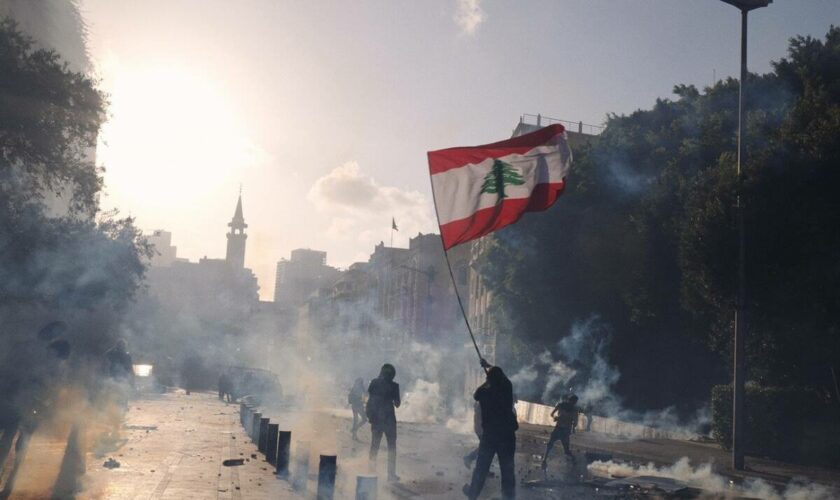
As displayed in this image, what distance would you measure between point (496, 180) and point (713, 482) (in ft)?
24.6

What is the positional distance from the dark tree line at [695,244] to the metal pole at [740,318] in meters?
0.85

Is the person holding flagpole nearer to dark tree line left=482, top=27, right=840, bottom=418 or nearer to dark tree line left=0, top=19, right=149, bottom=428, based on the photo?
dark tree line left=0, top=19, right=149, bottom=428

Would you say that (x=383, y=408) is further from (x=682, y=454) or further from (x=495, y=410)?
(x=682, y=454)

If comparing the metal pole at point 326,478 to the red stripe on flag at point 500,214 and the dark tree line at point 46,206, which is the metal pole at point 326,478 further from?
the dark tree line at point 46,206

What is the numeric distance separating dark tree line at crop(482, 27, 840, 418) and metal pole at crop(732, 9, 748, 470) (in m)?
0.85

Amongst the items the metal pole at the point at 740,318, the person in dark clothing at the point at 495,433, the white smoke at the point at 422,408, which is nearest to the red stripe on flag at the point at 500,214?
the person in dark clothing at the point at 495,433

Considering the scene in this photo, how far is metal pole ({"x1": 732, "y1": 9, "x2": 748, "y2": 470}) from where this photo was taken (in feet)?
57.9

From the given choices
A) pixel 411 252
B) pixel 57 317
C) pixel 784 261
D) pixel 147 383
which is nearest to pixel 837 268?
pixel 784 261

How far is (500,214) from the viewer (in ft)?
40.6

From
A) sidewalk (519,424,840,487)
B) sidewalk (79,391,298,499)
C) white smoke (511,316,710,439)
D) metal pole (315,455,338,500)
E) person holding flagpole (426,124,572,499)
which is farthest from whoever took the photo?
white smoke (511,316,710,439)

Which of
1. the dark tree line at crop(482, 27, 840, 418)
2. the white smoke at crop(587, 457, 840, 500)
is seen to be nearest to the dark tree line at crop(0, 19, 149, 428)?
the white smoke at crop(587, 457, 840, 500)

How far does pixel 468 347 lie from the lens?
6022cm

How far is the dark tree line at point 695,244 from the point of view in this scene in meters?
19.5

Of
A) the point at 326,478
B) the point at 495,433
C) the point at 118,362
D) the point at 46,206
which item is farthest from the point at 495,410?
the point at 46,206
